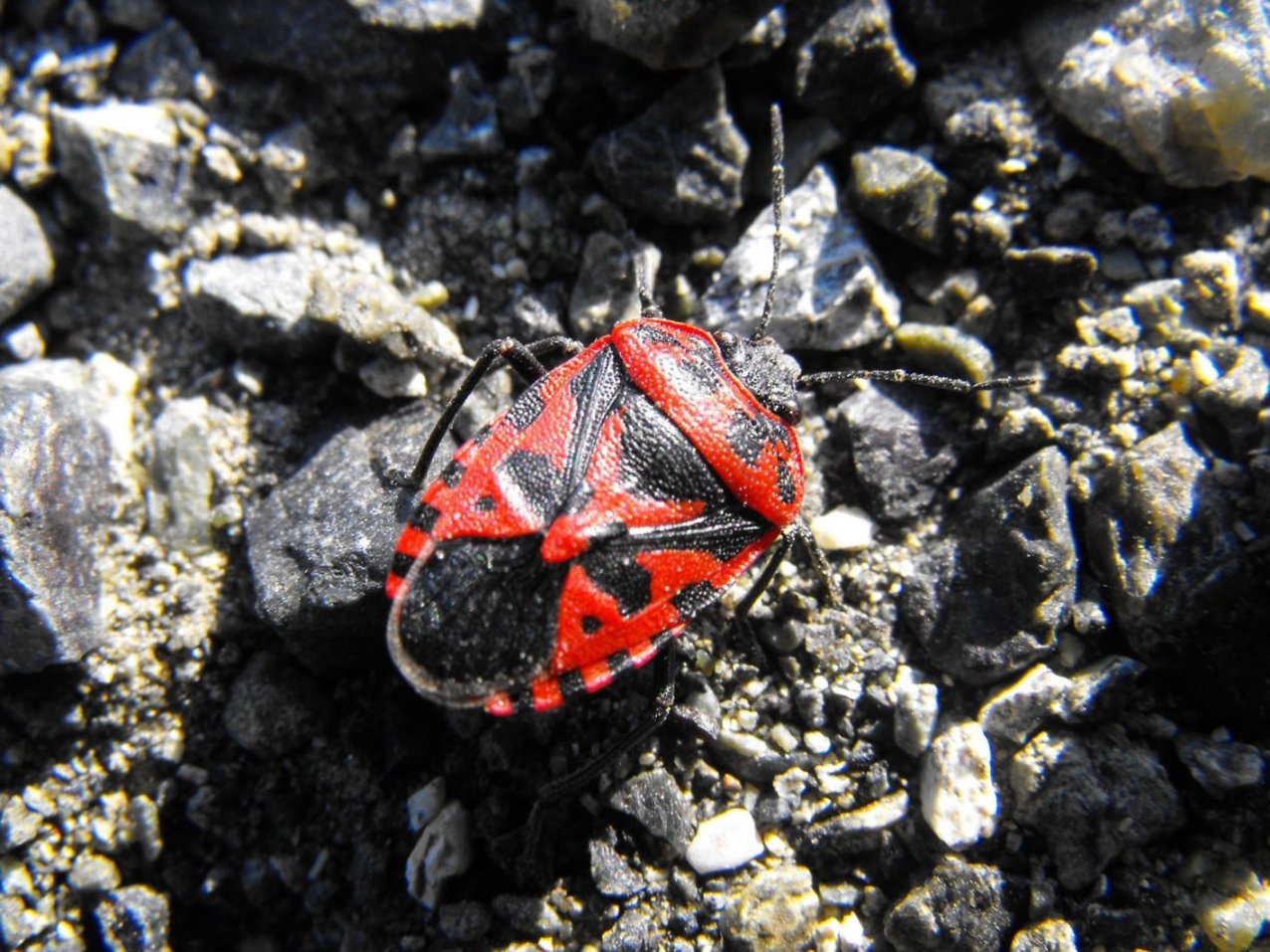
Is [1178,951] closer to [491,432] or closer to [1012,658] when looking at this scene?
[1012,658]

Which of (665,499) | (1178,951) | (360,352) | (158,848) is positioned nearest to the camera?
(1178,951)

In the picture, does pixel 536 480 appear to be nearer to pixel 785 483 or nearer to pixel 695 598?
pixel 695 598

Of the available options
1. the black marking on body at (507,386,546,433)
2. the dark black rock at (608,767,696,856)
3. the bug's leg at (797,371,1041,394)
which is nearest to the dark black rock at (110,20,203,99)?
the black marking on body at (507,386,546,433)

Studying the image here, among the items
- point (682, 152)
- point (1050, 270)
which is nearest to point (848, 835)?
point (1050, 270)

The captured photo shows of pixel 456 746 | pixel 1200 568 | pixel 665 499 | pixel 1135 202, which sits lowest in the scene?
pixel 456 746

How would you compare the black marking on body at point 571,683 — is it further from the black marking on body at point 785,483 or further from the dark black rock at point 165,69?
the dark black rock at point 165,69

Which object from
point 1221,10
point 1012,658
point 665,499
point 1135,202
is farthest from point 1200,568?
point 1221,10

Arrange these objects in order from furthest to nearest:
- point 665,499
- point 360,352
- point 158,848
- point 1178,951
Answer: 1. point 360,352
2. point 158,848
3. point 665,499
4. point 1178,951

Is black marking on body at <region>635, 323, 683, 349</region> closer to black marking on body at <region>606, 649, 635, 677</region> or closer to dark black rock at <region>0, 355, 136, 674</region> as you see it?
black marking on body at <region>606, 649, 635, 677</region>
